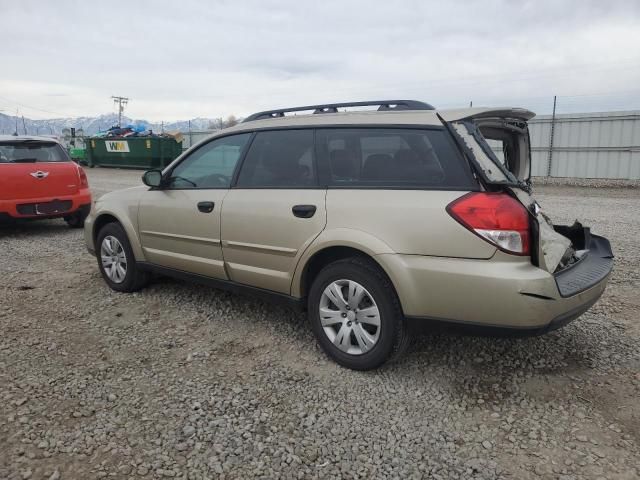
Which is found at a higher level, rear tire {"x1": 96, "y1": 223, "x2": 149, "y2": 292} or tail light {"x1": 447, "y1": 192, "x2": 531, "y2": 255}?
tail light {"x1": 447, "y1": 192, "x2": 531, "y2": 255}

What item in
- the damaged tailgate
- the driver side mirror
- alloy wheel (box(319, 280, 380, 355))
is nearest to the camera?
the damaged tailgate

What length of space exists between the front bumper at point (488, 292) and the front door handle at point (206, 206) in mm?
1578

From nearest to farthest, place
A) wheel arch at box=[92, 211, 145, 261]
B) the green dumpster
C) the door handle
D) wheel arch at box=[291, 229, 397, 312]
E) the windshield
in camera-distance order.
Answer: wheel arch at box=[291, 229, 397, 312] < the door handle < wheel arch at box=[92, 211, 145, 261] < the windshield < the green dumpster

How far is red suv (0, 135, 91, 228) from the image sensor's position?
7.69 m

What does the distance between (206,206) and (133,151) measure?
2186 centimetres

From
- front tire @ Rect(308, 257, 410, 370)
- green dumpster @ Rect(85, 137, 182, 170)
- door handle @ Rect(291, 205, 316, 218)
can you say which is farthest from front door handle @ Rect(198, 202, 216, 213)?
green dumpster @ Rect(85, 137, 182, 170)

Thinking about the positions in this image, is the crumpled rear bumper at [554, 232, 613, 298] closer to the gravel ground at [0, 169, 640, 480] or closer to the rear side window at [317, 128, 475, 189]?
the gravel ground at [0, 169, 640, 480]

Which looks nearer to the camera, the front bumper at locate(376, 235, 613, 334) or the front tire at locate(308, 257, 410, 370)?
the front bumper at locate(376, 235, 613, 334)

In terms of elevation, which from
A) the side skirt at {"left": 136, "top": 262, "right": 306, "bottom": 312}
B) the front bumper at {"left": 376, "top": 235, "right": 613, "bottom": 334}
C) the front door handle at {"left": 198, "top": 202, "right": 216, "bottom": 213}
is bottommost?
the side skirt at {"left": 136, "top": 262, "right": 306, "bottom": 312}

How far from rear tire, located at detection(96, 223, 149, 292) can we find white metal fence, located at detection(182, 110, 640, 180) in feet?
47.9

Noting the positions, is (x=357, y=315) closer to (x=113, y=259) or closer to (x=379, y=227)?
(x=379, y=227)

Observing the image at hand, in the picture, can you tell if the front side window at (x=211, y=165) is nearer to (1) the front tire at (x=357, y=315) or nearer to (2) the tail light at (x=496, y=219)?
(1) the front tire at (x=357, y=315)

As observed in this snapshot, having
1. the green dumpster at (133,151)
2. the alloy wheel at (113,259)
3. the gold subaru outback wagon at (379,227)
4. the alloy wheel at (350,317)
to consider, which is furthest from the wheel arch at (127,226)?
the green dumpster at (133,151)

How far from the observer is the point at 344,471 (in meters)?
2.35
